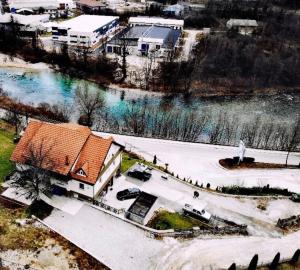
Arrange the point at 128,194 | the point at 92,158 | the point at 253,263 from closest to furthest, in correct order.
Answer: the point at 253,263
the point at 92,158
the point at 128,194

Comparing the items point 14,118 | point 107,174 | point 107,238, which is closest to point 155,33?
point 14,118

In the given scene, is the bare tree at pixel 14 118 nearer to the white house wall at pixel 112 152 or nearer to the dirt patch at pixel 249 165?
Result: the white house wall at pixel 112 152

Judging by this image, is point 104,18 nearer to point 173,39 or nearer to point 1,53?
point 173,39

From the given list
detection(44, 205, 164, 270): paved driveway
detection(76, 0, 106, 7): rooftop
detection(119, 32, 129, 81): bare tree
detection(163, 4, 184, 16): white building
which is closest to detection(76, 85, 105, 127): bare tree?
detection(119, 32, 129, 81): bare tree

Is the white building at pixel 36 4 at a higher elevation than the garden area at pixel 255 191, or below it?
higher

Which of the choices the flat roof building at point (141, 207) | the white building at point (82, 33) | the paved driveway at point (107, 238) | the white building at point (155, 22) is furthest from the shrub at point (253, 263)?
the white building at point (155, 22)

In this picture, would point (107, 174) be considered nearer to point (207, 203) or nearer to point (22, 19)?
point (207, 203)

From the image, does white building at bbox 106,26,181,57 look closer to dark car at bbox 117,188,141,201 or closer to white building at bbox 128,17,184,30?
white building at bbox 128,17,184,30
